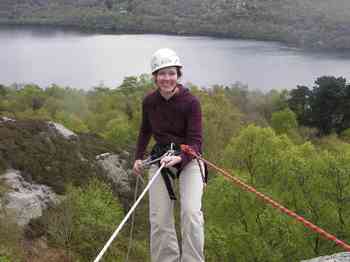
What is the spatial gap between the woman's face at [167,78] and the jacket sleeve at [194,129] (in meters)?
0.27

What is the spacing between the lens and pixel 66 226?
1238cm

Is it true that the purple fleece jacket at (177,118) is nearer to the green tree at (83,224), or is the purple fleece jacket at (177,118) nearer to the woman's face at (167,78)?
the woman's face at (167,78)

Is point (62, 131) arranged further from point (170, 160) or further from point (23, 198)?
point (170, 160)

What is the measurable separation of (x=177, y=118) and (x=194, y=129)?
21cm

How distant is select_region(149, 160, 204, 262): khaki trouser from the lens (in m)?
4.07

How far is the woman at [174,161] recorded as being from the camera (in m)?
4.12

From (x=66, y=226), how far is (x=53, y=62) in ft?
289

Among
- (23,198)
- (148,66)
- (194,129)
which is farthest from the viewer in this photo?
(148,66)

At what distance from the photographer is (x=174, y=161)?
4.17 m

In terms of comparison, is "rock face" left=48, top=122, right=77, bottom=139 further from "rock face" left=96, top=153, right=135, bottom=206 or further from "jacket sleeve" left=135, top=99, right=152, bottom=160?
"jacket sleeve" left=135, top=99, right=152, bottom=160

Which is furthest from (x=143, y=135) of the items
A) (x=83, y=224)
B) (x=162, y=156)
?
(x=83, y=224)

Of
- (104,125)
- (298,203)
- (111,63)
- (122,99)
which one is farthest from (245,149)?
(111,63)

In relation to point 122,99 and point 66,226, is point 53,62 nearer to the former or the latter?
point 122,99

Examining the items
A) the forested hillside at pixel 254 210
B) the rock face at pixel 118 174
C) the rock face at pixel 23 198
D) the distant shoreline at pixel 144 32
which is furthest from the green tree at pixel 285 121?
the distant shoreline at pixel 144 32
